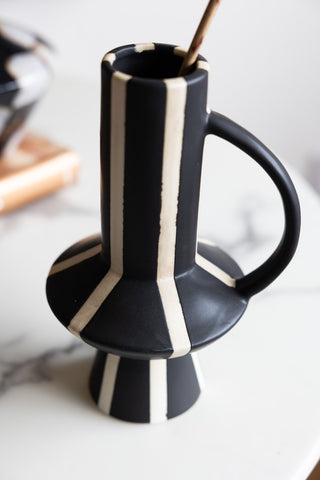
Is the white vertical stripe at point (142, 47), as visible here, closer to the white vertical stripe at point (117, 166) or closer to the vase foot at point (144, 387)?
the white vertical stripe at point (117, 166)

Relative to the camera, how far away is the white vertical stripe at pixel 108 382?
0.49m

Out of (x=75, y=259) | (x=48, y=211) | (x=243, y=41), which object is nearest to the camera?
(x=75, y=259)

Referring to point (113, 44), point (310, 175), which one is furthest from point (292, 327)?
point (113, 44)

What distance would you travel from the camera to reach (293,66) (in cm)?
140

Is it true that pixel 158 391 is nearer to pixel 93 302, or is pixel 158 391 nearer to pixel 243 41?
pixel 93 302

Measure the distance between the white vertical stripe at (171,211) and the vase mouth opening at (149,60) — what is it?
0.03m

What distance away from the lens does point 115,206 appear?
42 cm

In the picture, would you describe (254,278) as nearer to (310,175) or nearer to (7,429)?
(7,429)

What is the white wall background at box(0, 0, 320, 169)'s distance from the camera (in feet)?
4.55

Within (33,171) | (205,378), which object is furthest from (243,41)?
(205,378)

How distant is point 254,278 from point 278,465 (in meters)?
0.13

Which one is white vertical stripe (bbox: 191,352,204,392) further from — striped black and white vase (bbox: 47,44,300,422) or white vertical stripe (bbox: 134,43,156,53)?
white vertical stripe (bbox: 134,43,156,53)

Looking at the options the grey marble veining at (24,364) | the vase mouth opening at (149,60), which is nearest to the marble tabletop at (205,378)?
the grey marble veining at (24,364)

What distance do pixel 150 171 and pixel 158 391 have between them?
178 mm
